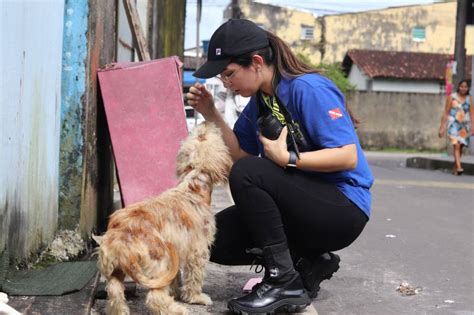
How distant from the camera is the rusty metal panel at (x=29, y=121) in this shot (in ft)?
11.5

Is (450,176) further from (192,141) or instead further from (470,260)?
(192,141)

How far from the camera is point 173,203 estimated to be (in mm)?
3350

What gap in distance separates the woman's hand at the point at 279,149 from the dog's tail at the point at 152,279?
66 cm

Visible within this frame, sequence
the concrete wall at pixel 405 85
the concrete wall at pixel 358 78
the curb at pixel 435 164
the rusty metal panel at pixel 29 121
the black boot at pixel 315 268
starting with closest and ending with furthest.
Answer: the rusty metal panel at pixel 29 121
the black boot at pixel 315 268
the curb at pixel 435 164
the concrete wall at pixel 405 85
the concrete wall at pixel 358 78

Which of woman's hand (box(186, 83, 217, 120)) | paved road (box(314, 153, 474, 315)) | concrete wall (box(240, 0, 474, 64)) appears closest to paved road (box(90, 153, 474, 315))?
paved road (box(314, 153, 474, 315))

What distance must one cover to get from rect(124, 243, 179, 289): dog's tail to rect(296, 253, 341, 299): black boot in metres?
0.86

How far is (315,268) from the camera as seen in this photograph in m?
3.82

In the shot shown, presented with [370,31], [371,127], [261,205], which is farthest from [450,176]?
[370,31]

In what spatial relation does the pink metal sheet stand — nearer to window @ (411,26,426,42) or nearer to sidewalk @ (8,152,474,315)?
sidewalk @ (8,152,474,315)

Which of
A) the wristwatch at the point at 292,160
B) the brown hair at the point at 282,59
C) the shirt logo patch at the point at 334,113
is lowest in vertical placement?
the wristwatch at the point at 292,160

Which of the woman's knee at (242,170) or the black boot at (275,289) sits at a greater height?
the woman's knee at (242,170)

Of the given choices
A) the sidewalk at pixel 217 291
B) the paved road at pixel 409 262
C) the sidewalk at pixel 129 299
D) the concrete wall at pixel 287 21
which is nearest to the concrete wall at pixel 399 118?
the concrete wall at pixel 287 21

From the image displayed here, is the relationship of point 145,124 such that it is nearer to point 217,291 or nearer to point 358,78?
point 217,291

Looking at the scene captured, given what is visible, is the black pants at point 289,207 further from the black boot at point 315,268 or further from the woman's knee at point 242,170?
the black boot at point 315,268
